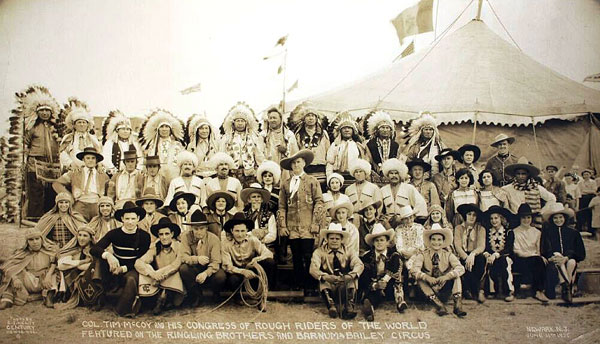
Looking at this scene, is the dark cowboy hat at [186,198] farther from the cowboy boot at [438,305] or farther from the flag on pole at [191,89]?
the cowboy boot at [438,305]

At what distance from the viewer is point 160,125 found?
5.88m

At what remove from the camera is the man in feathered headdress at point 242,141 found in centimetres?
580

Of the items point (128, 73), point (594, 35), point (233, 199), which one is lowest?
point (233, 199)

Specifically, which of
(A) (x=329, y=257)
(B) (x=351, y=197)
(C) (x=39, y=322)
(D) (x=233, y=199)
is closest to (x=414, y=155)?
(B) (x=351, y=197)

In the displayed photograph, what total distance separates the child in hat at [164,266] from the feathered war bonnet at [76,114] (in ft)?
4.88

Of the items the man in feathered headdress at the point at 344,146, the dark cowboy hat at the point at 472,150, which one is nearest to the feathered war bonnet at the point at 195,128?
the man in feathered headdress at the point at 344,146

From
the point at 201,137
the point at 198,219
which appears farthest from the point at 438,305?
the point at 201,137

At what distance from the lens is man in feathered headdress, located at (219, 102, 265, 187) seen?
5801 mm

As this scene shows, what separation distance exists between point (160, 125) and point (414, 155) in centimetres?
274

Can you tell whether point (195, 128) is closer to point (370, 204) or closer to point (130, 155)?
point (130, 155)

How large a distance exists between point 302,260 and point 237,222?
29.7 inches

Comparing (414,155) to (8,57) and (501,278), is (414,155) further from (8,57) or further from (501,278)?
(8,57)

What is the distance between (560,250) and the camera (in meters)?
5.75

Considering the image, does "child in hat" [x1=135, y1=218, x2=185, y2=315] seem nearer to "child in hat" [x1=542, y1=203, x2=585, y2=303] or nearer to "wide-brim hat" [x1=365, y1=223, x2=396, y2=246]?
"wide-brim hat" [x1=365, y1=223, x2=396, y2=246]
